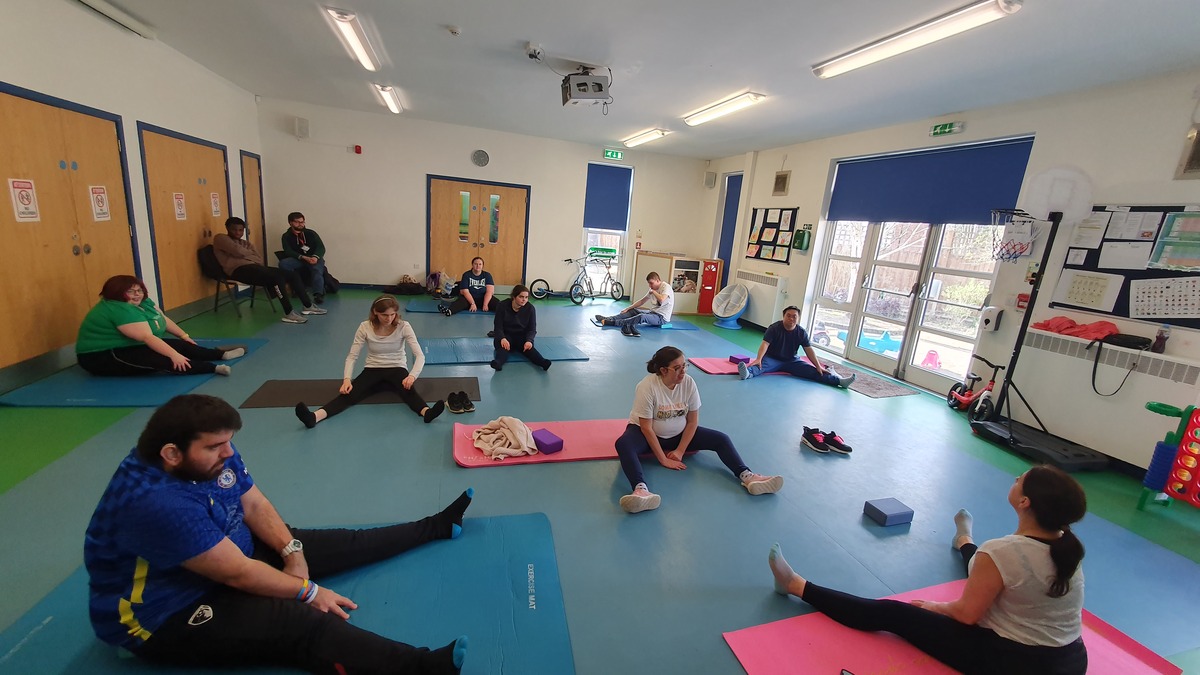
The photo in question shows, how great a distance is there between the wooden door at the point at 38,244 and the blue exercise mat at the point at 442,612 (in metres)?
3.15

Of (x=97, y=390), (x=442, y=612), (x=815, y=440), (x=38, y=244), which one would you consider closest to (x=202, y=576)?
(x=442, y=612)

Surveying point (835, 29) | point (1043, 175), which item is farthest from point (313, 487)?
point (1043, 175)

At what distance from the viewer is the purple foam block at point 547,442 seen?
3484 millimetres

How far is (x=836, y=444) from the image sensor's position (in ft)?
12.9

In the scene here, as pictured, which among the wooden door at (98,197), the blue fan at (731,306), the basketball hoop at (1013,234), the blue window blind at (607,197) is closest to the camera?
the wooden door at (98,197)

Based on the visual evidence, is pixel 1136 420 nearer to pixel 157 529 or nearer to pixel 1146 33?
pixel 1146 33

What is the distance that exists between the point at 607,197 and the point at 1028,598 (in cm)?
951

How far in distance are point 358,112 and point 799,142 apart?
7.52 metres

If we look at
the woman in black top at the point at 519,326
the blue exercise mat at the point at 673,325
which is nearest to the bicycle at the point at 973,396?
the blue exercise mat at the point at 673,325

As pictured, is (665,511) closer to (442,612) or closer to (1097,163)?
(442,612)

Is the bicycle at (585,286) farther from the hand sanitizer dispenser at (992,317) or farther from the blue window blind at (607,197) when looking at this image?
the hand sanitizer dispenser at (992,317)

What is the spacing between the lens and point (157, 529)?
1.41 meters

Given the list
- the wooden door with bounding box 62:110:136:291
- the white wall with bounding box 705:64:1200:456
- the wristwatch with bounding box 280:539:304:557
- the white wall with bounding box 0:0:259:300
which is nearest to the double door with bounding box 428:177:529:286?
the white wall with bounding box 0:0:259:300

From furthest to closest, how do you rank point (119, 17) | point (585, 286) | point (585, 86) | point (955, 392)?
point (585, 286), point (955, 392), point (585, 86), point (119, 17)
